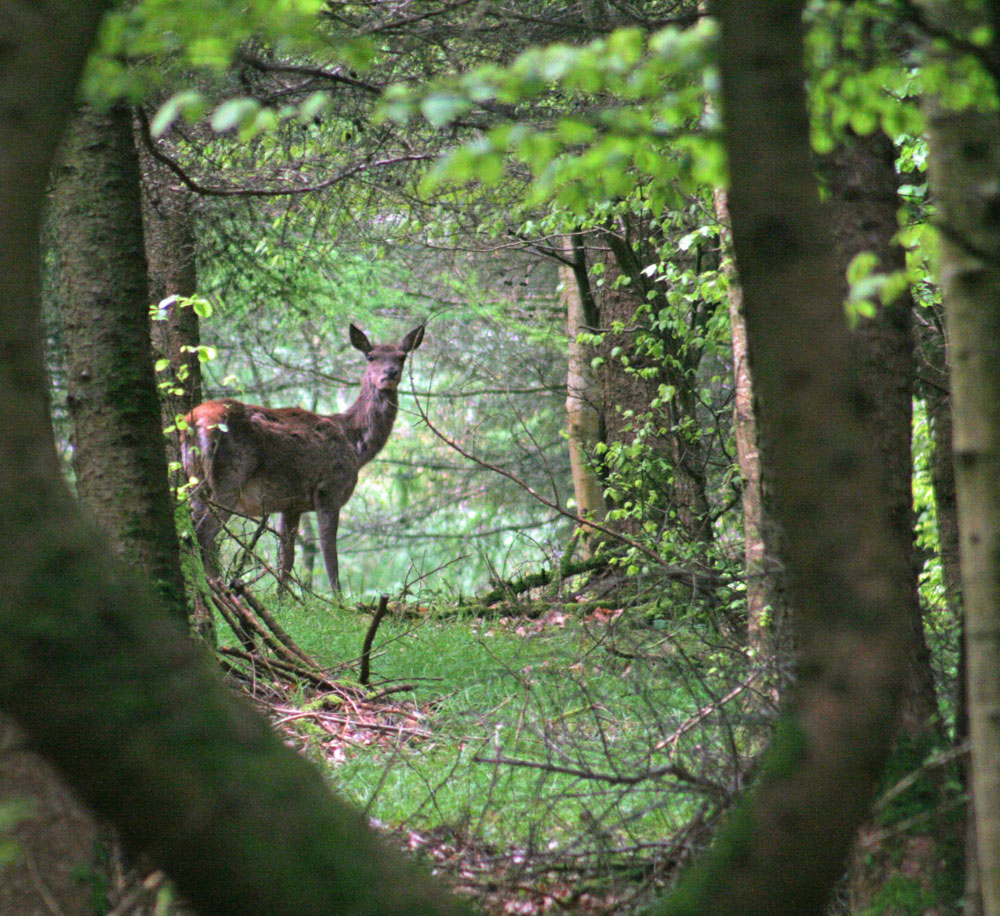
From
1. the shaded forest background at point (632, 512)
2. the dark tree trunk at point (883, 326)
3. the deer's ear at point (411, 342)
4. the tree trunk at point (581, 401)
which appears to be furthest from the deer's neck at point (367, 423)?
the dark tree trunk at point (883, 326)

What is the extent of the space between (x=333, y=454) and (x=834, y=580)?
41.7 ft

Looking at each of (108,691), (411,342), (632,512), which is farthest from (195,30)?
(411,342)

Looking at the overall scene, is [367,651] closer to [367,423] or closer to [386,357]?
[386,357]

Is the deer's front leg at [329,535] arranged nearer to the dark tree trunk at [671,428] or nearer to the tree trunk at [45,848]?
the dark tree trunk at [671,428]

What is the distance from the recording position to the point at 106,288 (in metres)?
4.33

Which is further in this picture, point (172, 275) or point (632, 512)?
point (172, 275)

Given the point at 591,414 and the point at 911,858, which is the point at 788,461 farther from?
the point at 591,414

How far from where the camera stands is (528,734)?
5.47 metres

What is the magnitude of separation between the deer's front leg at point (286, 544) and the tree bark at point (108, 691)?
27.0 ft

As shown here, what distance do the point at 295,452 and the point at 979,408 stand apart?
12.2 m

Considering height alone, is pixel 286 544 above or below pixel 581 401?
below

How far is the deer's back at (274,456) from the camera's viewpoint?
41.7ft

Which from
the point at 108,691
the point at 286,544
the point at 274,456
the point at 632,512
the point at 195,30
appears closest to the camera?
the point at 108,691

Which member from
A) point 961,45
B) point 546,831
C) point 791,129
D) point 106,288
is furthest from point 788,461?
point 106,288
